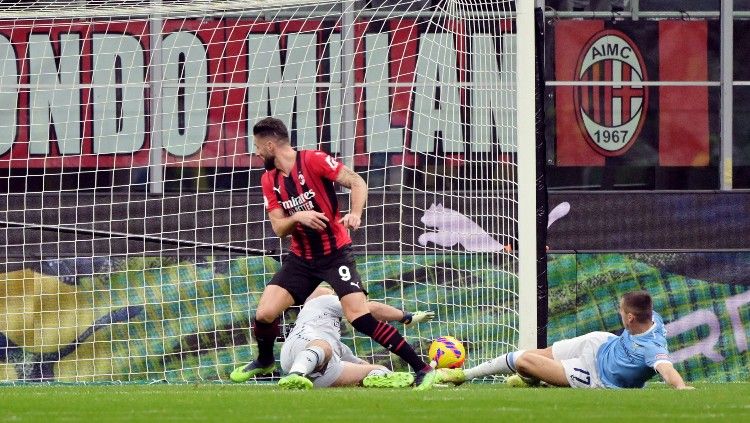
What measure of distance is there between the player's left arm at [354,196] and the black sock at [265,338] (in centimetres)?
99

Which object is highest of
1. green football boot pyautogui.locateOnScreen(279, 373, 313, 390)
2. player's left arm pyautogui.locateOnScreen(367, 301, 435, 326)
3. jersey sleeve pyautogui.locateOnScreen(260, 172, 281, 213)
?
jersey sleeve pyautogui.locateOnScreen(260, 172, 281, 213)

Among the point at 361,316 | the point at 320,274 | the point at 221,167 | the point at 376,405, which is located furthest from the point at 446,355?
the point at 221,167

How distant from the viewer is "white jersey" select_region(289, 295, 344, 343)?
10.5 m

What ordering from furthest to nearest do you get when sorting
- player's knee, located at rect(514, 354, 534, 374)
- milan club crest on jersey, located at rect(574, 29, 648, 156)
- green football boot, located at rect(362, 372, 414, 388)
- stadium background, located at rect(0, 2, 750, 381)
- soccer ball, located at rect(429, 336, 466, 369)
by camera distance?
milan club crest on jersey, located at rect(574, 29, 648, 156) < stadium background, located at rect(0, 2, 750, 381) < soccer ball, located at rect(429, 336, 466, 369) < player's knee, located at rect(514, 354, 534, 374) < green football boot, located at rect(362, 372, 414, 388)

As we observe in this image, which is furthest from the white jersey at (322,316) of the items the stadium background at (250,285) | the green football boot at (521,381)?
the stadium background at (250,285)

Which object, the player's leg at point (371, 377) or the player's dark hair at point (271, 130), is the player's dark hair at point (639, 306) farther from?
the player's dark hair at point (271, 130)

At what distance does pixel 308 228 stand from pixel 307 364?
0.87 metres

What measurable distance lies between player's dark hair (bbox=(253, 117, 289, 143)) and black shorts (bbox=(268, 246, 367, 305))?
Answer: 2.58 ft

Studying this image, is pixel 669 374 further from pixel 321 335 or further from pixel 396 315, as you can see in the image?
pixel 321 335

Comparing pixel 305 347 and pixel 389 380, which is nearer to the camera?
pixel 389 380

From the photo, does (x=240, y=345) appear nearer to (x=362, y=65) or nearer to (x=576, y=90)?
(x=362, y=65)

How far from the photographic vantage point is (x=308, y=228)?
33.2ft

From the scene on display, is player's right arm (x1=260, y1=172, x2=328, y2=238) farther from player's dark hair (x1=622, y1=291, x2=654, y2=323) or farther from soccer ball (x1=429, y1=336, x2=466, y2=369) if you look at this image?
player's dark hair (x1=622, y1=291, x2=654, y2=323)

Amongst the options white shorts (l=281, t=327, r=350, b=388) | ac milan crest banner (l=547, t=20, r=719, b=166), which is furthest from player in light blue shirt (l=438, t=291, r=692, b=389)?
ac milan crest banner (l=547, t=20, r=719, b=166)
